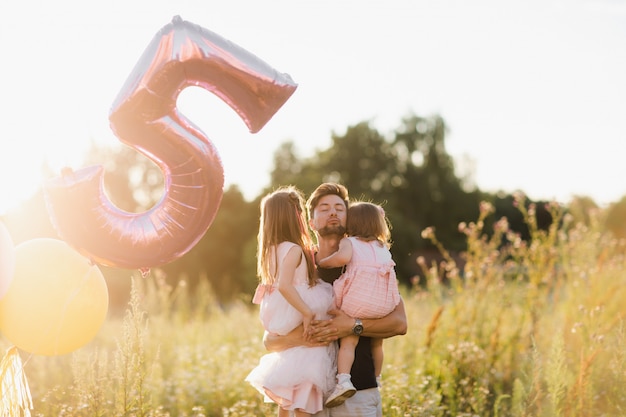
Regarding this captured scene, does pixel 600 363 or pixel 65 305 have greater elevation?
pixel 65 305

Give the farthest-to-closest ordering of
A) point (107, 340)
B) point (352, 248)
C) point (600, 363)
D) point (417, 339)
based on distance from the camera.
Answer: point (107, 340) → point (417, 339) → point (600, 363) → point (352, 248)

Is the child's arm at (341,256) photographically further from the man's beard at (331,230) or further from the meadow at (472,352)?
the meadow at (472,352)

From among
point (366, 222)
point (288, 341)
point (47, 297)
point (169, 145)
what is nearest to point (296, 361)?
point (288, 341)

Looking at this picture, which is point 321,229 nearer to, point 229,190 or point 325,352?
point 325,352

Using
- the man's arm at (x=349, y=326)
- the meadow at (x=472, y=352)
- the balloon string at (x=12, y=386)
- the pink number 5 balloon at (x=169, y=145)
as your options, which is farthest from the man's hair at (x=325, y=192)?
the balloon string at (x=12, y=386)

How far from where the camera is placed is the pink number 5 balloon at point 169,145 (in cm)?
291

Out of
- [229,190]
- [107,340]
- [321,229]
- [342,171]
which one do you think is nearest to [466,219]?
[342,171]

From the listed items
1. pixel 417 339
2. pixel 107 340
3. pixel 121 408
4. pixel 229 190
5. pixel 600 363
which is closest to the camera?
pixel 121 408

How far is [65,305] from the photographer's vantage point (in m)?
3.31

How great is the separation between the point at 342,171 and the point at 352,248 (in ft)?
83.3

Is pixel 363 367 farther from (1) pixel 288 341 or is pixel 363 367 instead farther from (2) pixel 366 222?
(2) pixel 366 222

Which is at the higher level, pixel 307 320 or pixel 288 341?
Result: pixel 307 320

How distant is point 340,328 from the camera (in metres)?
3.08

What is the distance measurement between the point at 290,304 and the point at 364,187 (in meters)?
24.8
